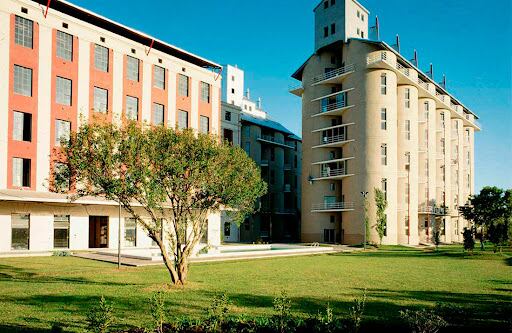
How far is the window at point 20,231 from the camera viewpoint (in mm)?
35062

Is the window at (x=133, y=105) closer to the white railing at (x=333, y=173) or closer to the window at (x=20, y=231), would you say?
the window at (x=20, y=231)

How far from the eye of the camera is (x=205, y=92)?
5191cm

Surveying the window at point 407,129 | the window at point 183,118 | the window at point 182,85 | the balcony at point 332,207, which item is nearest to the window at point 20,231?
the window at point 183,118

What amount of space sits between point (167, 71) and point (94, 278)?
3130cm

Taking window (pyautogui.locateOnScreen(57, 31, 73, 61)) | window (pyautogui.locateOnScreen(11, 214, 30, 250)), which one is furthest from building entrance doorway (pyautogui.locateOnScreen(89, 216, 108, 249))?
window (pyautogui.locateOnScreen(57, 31, 73, 61))

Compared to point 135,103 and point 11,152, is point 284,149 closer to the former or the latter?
point 135,103

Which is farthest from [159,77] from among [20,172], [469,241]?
[469,241]

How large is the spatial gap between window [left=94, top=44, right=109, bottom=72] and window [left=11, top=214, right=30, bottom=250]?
1460 cm

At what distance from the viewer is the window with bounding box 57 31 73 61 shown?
1502 inches

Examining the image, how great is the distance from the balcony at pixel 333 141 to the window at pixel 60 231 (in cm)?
3438

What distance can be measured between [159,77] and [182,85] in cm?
310

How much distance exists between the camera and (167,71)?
47.5 m

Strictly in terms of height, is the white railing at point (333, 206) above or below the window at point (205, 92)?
below

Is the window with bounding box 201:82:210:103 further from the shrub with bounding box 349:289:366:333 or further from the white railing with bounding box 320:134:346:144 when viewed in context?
the shrub with bounding box 349:289:366:333
